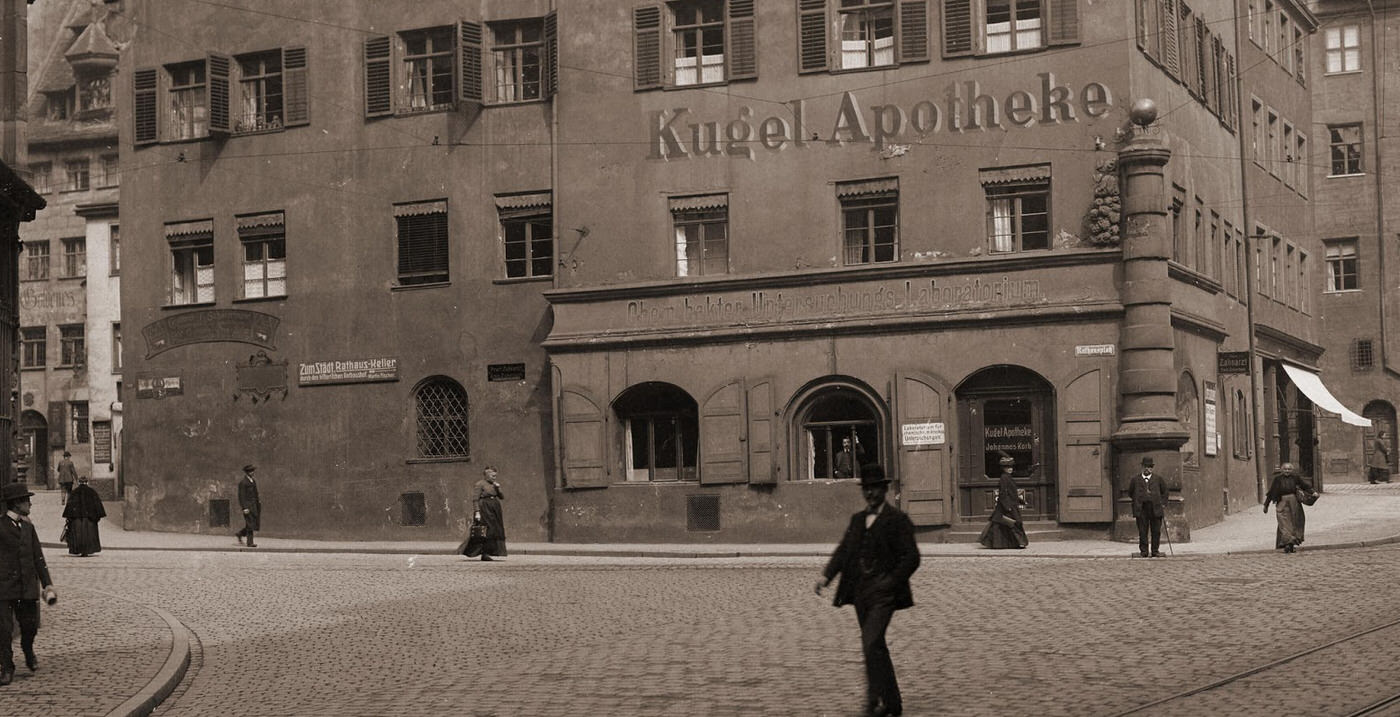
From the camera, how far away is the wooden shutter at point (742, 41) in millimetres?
36688

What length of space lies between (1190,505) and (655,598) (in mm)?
15695

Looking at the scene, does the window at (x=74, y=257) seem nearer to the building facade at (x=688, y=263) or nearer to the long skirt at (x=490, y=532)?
the building facade at (x=688, y=263)

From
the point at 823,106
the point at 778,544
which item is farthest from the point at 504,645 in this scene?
the point at 823,106

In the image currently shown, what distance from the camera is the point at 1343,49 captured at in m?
61.2

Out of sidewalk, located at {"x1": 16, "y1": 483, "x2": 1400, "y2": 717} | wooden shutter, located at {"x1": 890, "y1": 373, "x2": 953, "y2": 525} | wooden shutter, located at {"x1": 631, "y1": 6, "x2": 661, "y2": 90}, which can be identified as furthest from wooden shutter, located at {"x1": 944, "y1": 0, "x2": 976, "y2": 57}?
sidewalk, located at {"x1": 16, "y1": 483, "x2": 1400, "y2": 717}

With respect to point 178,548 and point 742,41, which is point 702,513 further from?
point 178,548

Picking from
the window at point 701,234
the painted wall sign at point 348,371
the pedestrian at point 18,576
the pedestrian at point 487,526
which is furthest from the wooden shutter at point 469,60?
the pedestrian at point 18,576

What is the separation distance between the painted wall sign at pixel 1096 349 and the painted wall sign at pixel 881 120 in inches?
164

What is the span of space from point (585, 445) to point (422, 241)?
231 inches

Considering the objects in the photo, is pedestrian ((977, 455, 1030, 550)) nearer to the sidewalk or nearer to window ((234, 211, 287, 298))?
the sidewalk

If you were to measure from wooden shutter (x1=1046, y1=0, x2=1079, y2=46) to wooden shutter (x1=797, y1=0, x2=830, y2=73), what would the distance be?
13.8ft

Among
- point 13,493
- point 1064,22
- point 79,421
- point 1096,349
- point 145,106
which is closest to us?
point 13,493

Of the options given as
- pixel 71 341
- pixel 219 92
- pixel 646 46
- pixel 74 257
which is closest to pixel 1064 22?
pixel 646 46

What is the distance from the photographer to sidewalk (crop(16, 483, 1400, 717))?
15305 millimetres
